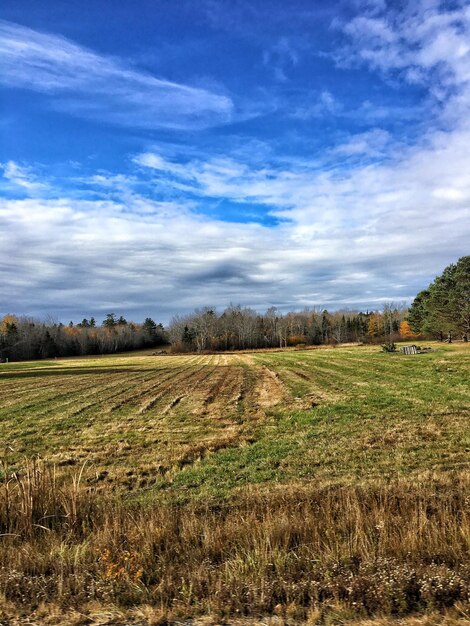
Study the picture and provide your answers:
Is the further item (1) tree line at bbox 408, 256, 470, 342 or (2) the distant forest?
(2) the distant forest

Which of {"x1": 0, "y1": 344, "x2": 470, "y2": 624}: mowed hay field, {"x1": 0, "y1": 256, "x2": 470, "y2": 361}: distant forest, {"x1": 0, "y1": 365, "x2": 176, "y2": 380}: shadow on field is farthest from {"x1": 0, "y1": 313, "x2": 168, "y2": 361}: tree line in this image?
{"x1": 0, "y1": 344, "x2": 470, "y2": 624}: mowed hay field

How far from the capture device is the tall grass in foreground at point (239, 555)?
3.89 metres

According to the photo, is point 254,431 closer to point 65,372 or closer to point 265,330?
point 65,372

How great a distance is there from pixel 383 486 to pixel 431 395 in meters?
11.8

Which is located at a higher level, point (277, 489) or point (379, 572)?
point (379, 572)

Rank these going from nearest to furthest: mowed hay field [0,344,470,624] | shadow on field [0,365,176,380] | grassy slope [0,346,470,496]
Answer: mowed hay field [0,344,470,624] → grassy slope [0,346,470,496] → shadow on field [0,365,176,380]

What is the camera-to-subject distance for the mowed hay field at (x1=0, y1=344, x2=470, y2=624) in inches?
152

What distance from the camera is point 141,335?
157 m

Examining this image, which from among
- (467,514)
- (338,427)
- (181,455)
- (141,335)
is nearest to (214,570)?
(467,514)

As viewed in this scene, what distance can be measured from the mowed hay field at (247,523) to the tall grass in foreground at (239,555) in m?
0.02

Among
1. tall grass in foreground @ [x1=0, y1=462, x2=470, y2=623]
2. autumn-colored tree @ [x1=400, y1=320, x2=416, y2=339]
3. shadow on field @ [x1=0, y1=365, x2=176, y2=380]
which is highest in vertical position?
autumn-colored tree @ [x1=400, y1=320, x2=416, y2=339]

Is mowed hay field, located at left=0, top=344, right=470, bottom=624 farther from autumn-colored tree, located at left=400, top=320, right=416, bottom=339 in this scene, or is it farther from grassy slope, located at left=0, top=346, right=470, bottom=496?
autumn-colored tree, located at left=400, top=320, right=416, bottom=339

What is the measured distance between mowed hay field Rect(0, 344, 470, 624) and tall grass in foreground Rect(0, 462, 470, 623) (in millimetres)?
18

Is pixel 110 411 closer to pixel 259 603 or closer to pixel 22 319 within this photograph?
pixel 259 603
